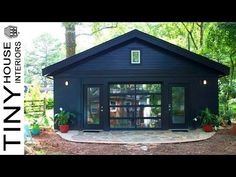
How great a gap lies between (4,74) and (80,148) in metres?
2.94

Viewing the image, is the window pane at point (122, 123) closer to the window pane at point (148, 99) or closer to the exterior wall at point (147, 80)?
the exterior wall at point (147, 80)

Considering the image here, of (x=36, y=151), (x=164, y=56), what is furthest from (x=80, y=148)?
(x=164, y=56)

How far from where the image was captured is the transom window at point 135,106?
10922 mm

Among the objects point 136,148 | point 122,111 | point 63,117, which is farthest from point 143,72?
point 136,148

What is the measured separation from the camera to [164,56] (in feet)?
35.9

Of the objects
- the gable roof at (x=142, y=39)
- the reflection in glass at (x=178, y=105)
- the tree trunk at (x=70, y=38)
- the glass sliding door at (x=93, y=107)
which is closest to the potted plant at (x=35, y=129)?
the glass sliding door at (x=93, y=107)

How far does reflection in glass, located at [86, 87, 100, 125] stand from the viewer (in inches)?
432

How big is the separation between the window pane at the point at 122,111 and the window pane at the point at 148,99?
0.34 m

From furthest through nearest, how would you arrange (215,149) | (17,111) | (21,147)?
(215,149) < (21,147) < (17,111)

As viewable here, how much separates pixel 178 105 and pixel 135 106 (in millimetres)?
1433

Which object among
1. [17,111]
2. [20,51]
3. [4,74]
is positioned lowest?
[17,111]

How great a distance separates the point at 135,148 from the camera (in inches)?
336

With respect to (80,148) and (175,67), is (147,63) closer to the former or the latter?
(175,67)

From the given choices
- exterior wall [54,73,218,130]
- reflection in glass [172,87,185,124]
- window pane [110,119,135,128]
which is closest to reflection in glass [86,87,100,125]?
exterior wall [54,73,218,130]
